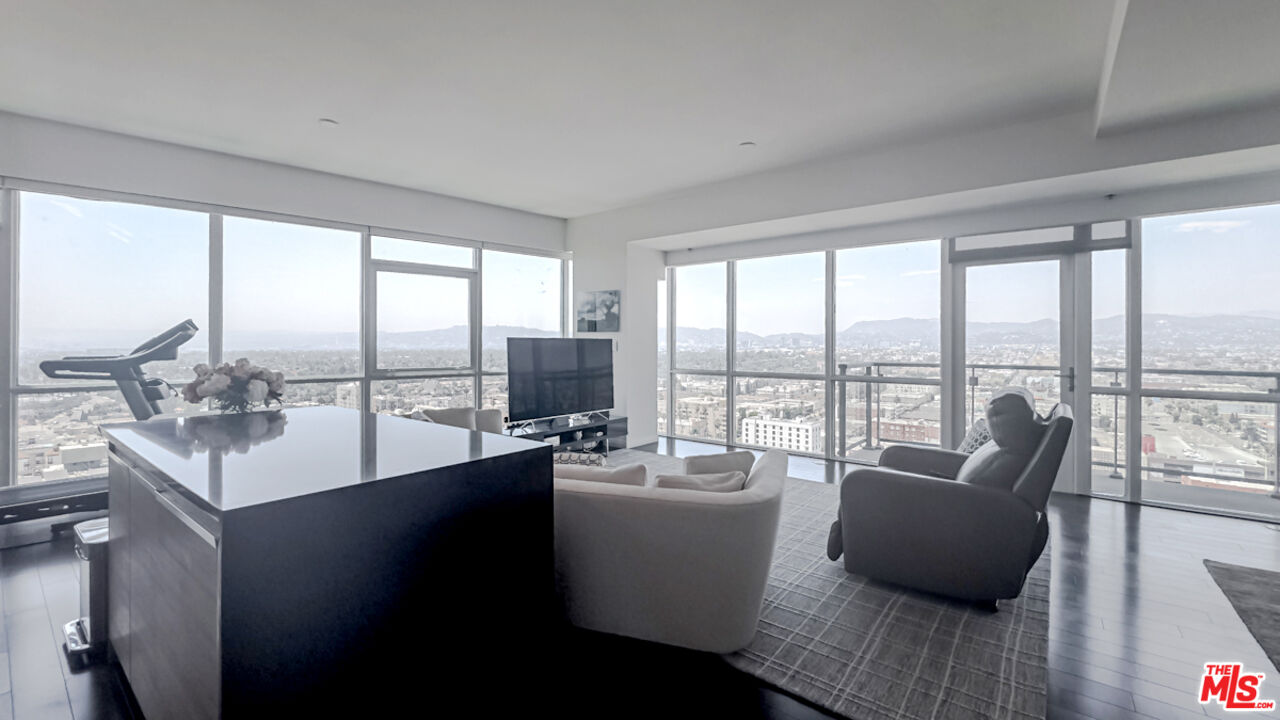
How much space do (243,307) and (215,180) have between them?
39.0 inches

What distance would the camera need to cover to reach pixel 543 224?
6.63m

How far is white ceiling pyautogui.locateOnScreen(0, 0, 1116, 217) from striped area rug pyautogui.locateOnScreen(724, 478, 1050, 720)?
8.89 ft

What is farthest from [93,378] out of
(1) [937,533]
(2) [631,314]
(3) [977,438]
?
(3) [977,438]

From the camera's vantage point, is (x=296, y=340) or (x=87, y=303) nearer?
(x=87, y=303)

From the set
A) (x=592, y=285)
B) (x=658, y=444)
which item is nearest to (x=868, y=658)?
(x=658, y=444)

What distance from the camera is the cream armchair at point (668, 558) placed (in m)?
2.10

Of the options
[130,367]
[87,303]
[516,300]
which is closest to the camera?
[130,367]

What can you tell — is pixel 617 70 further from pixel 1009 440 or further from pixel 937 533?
pixel 937 533

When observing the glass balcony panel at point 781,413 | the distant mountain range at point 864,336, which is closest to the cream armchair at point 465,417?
the distant mountain range at point 864,336

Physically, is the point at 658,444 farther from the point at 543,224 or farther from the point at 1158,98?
the point at 1158,98

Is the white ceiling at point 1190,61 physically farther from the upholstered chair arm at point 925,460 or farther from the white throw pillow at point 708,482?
the white throw pillow at point 708,482

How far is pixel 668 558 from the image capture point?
214 centimetres

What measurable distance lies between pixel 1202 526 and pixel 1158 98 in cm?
277

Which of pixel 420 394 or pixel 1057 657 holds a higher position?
pixel 420 394
